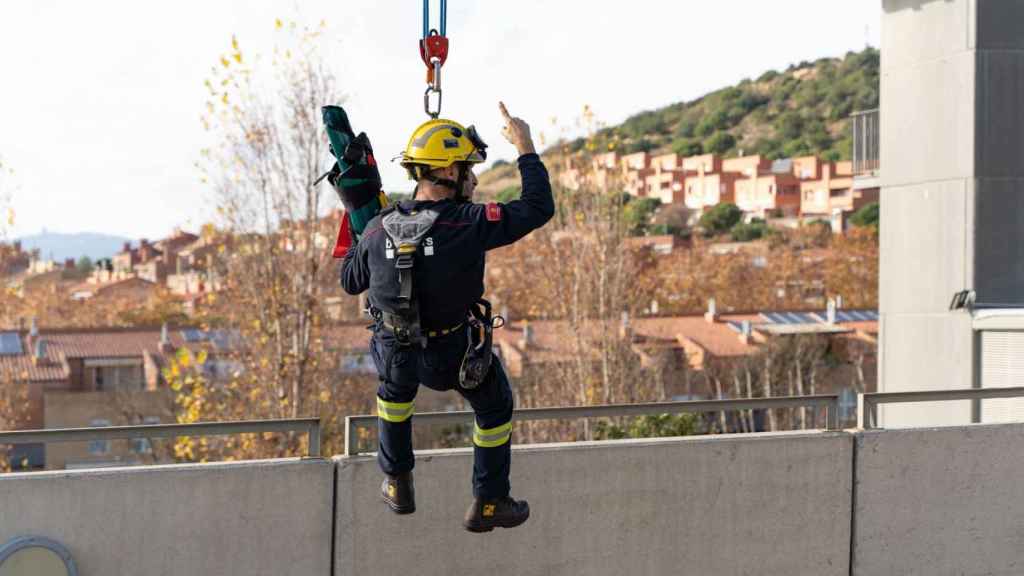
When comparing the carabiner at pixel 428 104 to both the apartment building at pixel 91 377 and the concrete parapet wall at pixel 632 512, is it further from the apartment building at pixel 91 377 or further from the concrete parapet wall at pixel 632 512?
the apartment building at pixel 91 377

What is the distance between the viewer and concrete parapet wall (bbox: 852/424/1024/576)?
6531 millimetres

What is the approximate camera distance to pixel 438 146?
513 centimetres

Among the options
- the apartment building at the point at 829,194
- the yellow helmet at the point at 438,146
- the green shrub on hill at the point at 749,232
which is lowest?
the yellow helmet at the point at 438,146

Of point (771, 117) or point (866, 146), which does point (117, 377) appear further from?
point (771, 117)

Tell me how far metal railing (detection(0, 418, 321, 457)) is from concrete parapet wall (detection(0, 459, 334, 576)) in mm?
139

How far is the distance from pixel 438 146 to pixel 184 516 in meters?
1.88

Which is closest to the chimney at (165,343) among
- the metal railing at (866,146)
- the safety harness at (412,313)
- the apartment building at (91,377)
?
the apartment building at (91,377)

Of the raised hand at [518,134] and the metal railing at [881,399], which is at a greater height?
the raised hand at [518,134]

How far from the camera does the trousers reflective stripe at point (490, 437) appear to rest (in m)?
5.43

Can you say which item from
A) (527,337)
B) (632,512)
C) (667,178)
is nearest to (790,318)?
(527,337)

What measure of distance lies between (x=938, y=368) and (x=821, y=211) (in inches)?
5574

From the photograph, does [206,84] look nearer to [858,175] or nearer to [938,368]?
[858,175]

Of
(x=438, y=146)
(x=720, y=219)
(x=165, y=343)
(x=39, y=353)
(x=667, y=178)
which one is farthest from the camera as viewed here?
(x=667, y=178)

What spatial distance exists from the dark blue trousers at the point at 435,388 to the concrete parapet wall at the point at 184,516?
15.2 inches
